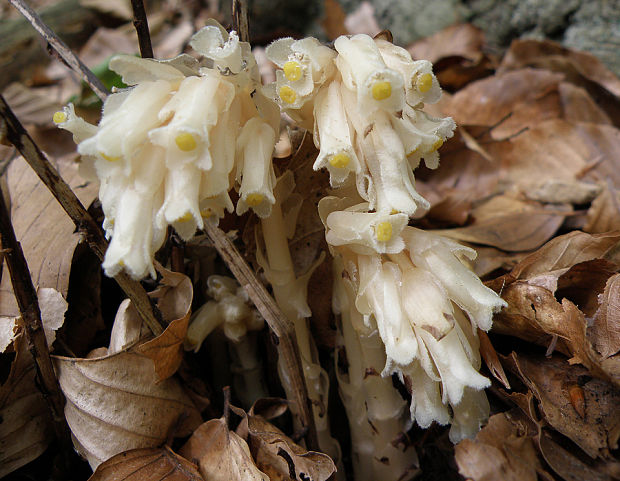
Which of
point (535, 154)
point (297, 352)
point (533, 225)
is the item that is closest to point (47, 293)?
point (297, 352)

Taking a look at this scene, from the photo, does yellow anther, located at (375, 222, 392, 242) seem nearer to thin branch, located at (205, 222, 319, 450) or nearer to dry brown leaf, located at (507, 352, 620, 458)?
thin branch, located at (205, 222, 319, 450)

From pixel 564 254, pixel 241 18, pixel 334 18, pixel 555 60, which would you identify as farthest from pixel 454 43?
pixel 241 18

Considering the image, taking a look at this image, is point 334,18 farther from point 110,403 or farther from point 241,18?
point 110,403

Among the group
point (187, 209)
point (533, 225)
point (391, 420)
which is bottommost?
point (533, 225)

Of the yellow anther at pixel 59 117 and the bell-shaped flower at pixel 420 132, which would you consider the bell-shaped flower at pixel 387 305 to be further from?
the yellow anther at pixel 59 117

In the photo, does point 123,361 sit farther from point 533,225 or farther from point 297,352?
point 533,225

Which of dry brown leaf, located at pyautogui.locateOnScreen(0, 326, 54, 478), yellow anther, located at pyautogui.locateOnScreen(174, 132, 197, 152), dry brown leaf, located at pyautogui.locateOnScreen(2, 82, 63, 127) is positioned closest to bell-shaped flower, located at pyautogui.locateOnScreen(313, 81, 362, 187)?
yellow anther, located at pyautogui.locateOnScreen(174, 132, 197, 152)
